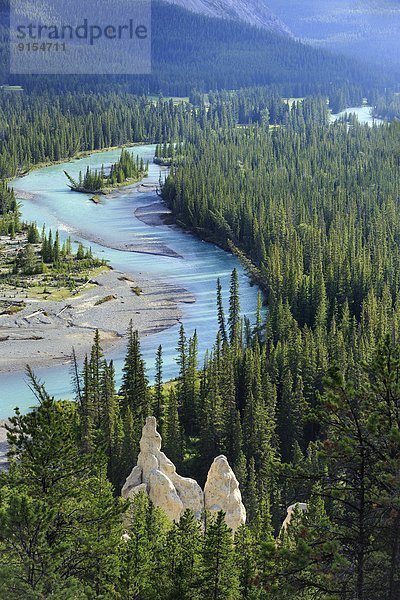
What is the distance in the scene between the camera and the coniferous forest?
75.7 feet

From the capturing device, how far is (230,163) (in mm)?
157125

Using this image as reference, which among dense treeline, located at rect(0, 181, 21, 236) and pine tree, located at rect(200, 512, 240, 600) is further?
dense treeline, located at rect(0, 181, 21, 236)

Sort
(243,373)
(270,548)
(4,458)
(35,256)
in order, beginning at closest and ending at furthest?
(270,548), (4,458), (243,373), (35,256)

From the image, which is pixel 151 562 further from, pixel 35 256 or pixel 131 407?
pixel 35 256

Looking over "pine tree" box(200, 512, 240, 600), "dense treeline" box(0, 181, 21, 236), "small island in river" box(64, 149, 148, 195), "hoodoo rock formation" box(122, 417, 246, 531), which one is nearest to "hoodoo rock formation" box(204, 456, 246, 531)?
"hoodoo rock formation" box(122, 417, 246, 531)

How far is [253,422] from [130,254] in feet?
202

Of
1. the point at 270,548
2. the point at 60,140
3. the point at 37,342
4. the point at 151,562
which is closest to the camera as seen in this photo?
the point at 270,548

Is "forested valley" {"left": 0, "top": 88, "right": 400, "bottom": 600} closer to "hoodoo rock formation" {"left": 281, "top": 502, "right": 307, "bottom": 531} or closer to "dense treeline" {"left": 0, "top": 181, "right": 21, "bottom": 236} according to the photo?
"dense treeline" {"left": 0, "top": 181, "right": 21, "bottom": 236}

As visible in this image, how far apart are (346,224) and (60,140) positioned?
89.8 metres

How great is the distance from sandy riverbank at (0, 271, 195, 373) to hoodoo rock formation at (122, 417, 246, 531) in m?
32.6

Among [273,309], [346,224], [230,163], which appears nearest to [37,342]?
[273,309]

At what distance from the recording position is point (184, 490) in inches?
1682

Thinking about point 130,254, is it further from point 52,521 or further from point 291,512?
point 52,521

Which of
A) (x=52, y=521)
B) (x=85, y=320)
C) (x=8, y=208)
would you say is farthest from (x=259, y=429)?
(x=8, y=208)
